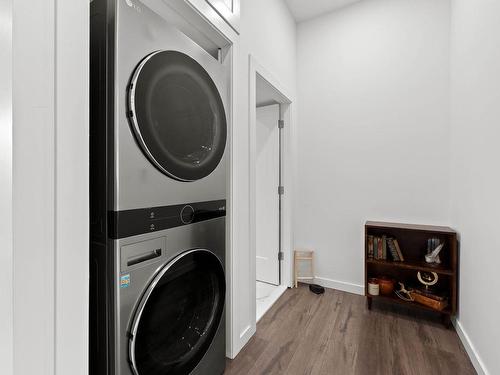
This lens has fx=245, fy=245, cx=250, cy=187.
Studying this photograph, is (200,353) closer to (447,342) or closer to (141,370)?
(141,370)

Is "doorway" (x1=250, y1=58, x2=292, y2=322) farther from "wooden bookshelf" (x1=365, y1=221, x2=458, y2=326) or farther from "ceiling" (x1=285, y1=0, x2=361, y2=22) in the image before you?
"ceiling" (x1=285, y1=0, x2=361, y2=22)

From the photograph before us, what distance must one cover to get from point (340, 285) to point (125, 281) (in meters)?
2.33

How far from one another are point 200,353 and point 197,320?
0.15 m

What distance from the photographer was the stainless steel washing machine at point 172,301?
80cm

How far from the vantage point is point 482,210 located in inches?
57.1

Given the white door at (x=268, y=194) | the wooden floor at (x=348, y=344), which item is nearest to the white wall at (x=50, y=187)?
the wooden floor at (x=348, y=344)

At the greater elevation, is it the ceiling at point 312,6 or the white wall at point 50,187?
the ceiling at point 312,6

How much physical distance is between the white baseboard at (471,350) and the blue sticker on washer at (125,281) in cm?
188

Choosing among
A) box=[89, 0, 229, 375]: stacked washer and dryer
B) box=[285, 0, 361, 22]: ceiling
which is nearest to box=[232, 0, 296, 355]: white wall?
box=[89, 0, 229, 375]: stacked washer and dryer

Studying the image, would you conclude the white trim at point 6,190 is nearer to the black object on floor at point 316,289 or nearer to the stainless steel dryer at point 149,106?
the stainless steel dryer at point 149,106

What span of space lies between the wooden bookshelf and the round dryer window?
1729 millimetres

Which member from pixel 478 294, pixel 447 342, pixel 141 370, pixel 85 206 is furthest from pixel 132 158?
pixel 447 342

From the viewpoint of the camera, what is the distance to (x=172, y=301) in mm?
996

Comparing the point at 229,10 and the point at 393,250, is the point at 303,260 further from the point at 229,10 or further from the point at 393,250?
the point at 229,10
